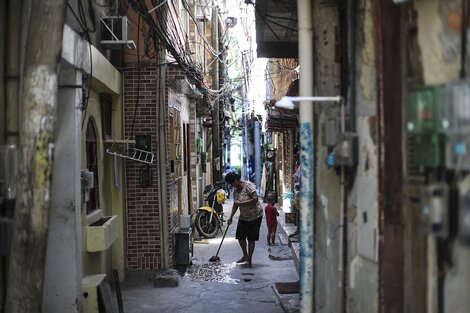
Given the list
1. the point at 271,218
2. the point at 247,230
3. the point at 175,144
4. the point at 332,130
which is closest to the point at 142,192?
the point at 247,230

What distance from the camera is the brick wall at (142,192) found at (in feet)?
31.4

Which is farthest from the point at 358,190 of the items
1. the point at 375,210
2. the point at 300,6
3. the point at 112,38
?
the point at 112,38

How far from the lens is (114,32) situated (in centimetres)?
866

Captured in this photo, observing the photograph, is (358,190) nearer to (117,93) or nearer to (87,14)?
(87,14)


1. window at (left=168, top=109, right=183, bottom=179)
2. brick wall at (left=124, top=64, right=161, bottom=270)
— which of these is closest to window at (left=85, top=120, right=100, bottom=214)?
brick wall at (left=124, top=64, right=161, bottom=270)

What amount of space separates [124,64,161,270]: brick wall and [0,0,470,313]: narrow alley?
0.08 feet

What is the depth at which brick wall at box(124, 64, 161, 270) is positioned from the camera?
9570mm

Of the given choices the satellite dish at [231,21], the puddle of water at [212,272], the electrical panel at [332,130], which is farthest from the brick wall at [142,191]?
the satellite dish at [231,21]

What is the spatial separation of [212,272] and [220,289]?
1294 millimetres

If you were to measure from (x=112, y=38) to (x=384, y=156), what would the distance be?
577cm

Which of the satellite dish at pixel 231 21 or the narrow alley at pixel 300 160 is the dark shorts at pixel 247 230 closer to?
the narrow alley at pixel 300 160

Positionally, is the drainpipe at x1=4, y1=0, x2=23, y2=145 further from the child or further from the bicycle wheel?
the bicycle wheel

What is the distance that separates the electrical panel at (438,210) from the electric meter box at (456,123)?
152 mm

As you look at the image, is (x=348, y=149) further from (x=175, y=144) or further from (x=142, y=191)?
(x=175, y=144)
